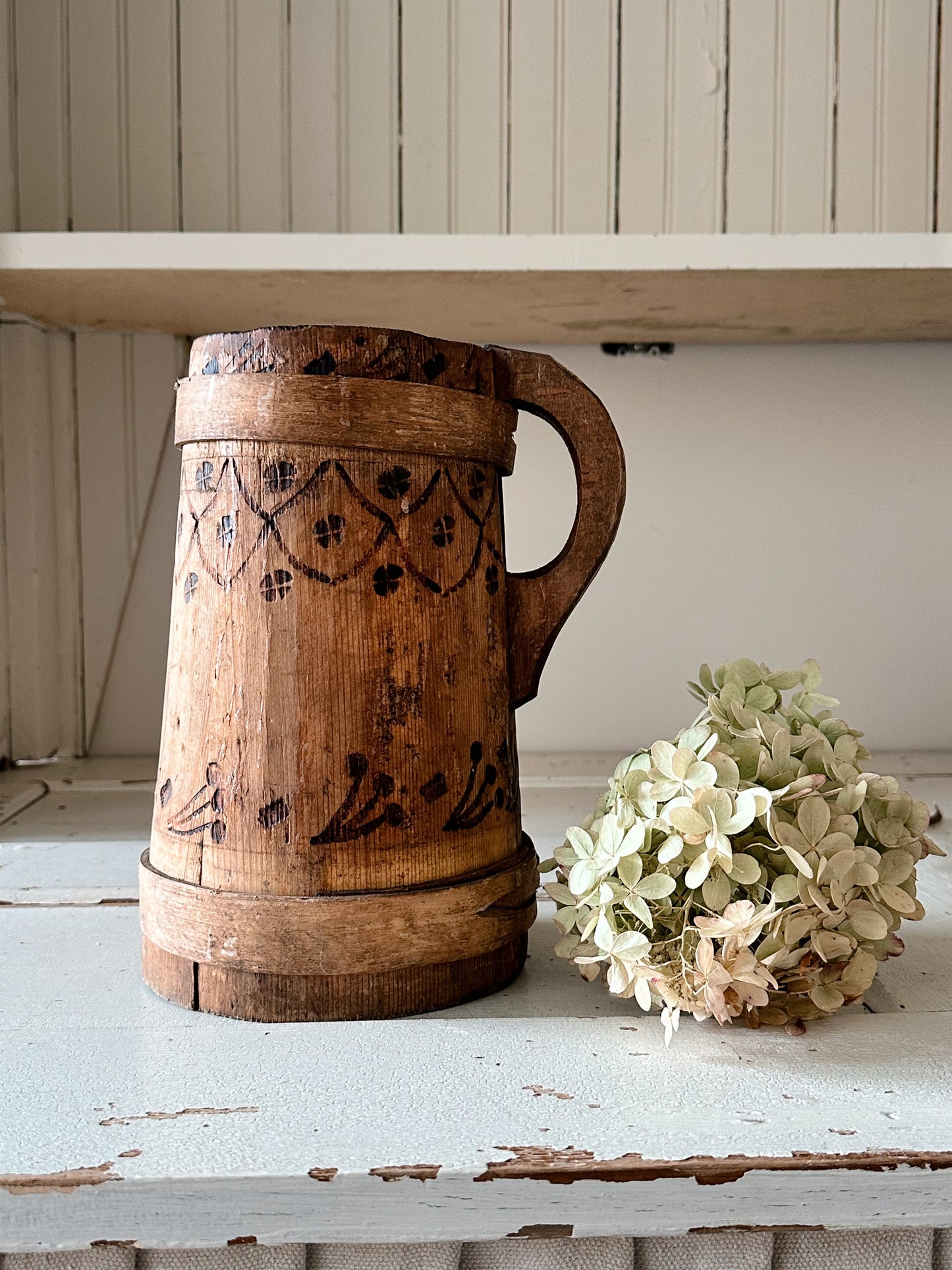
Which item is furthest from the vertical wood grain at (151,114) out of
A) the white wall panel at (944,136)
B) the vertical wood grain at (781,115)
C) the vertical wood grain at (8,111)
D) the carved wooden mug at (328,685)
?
the white wall panel at (944,136)

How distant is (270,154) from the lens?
1.10m

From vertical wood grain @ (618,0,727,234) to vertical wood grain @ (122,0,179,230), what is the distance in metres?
0.48

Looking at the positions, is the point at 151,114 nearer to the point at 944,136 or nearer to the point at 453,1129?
the point at 944,136

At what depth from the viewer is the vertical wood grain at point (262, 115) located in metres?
1.09

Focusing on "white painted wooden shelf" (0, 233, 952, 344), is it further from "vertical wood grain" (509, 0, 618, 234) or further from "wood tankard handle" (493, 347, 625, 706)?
"wood tankard handle" (493, 347, 625, 706)

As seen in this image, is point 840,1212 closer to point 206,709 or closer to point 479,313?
point 206,709

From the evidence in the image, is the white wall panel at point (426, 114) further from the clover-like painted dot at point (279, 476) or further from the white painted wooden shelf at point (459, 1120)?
the white painted wooden shelf at point (459, 1120)

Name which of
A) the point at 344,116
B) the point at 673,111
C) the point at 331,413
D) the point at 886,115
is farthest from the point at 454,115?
the point at 331,413

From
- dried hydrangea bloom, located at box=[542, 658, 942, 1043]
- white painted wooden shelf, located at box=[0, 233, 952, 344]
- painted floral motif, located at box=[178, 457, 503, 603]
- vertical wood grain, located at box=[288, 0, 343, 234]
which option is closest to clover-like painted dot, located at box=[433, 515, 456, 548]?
painted floral motif, located at box=[178, 457, 503, 603]

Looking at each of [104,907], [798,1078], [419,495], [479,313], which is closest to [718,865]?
[798,1078]

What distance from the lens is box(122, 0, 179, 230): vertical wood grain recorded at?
109cm

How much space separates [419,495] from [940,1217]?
0.36 m

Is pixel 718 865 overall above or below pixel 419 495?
below

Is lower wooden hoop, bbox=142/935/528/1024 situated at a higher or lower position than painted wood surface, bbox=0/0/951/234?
lower
